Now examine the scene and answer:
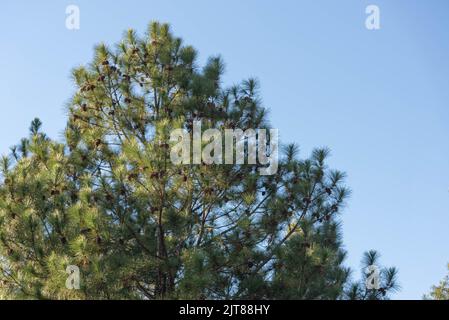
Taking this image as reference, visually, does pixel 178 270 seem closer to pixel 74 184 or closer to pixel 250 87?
pixel 74 184

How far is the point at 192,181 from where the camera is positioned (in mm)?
9914

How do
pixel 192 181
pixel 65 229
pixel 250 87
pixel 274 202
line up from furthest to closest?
pixel 250 87 → pixel 274 202 → pixel 192 181 → pixel 65 229

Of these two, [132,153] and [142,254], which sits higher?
[132,153]

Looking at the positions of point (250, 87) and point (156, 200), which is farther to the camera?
point (250, 87)

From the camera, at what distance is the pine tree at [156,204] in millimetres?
9078

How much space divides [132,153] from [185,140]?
0.81m

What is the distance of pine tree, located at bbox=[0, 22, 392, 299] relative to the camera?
9.08 metres

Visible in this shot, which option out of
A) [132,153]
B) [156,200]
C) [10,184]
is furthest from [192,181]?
[10,184]

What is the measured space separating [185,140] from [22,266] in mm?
3026

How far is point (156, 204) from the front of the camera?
379 inches
